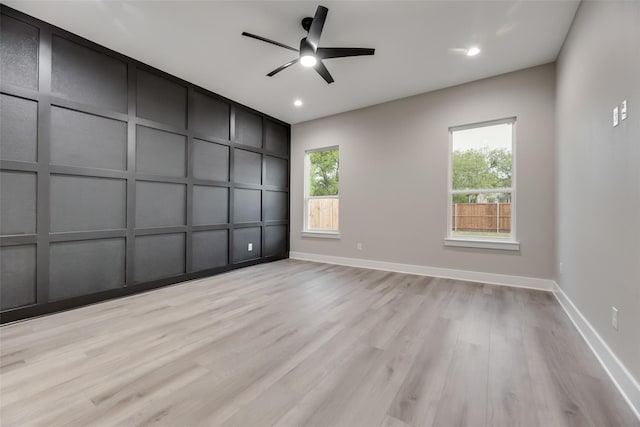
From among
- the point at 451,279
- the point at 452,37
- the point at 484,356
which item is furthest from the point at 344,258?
the point at 452,37

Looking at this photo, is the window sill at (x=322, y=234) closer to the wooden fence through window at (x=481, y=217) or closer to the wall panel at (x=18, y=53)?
the wooden fence through window at (x=481, y=217)

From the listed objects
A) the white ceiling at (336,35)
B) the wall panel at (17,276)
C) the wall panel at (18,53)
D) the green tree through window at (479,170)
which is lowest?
the wall panel at (17,276)

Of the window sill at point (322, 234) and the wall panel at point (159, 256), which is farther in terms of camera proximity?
the window sill at point (322, 234)

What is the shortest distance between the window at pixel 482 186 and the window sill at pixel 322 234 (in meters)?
1.95

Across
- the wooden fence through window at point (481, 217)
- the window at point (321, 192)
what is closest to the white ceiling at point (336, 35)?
the window at point (321, 192)

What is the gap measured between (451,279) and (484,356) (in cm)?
217

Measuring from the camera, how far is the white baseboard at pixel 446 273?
3393mm

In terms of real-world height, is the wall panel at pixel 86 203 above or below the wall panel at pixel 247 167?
below

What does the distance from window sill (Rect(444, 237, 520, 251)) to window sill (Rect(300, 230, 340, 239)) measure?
6.30ft

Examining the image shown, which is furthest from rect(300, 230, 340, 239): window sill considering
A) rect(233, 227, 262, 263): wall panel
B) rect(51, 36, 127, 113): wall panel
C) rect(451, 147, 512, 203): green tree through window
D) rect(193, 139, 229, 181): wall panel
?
rect(51, 36, 127, 113): wall panel

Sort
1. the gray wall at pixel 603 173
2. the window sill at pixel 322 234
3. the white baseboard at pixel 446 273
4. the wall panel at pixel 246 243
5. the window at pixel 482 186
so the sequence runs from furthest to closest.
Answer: the window sill at pixel 322 234, the wall panel at pixel 246 243, the window at pixel 482 186, the white baseboard at pixel 446 273, the gray wall at pixel 603 173

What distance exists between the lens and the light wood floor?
51.3 inches

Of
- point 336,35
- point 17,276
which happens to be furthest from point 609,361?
point 17,276

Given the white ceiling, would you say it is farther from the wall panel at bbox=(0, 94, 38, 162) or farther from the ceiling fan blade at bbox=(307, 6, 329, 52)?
the wall panel at bbox=(0, 94, 38, 162)
